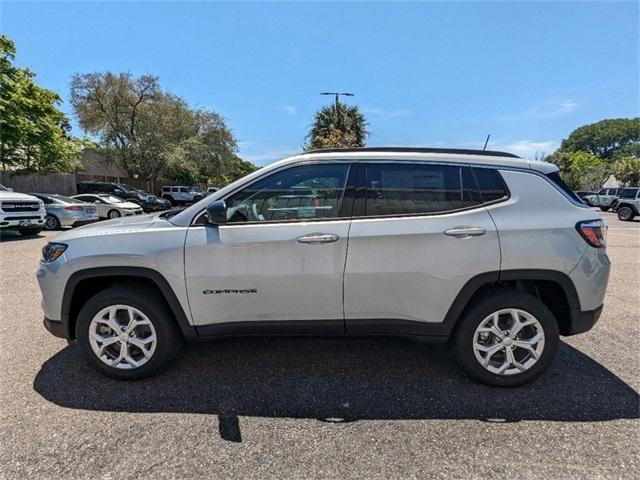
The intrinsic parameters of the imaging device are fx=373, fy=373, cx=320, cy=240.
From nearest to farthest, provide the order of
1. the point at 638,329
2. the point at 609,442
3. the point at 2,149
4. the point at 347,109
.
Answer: the point at 609,442, the point at 638,329, the point at 2,149, the point at 347,109

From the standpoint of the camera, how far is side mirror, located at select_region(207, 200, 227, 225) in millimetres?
2758

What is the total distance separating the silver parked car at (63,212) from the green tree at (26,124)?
5.00 metres

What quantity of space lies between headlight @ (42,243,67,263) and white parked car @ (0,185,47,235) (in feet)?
30.3

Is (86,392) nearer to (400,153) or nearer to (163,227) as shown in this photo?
(163,227)

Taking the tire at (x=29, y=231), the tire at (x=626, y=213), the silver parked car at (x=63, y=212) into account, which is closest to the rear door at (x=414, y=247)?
the tire at (x=29, y=231)

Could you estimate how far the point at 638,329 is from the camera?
407 cm

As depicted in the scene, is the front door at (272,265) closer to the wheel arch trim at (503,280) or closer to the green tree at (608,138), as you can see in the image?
the wheel arch trim at (503,280)

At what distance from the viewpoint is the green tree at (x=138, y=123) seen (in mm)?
28672

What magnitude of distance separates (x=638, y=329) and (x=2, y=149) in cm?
2188

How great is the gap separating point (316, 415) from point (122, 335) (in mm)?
1638

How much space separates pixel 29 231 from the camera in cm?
1141

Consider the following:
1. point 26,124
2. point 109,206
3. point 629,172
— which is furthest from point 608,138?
point 26,124

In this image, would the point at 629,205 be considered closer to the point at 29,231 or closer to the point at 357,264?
the point at 357,264

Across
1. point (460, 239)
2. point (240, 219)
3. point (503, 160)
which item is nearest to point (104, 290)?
point (240, 219)
